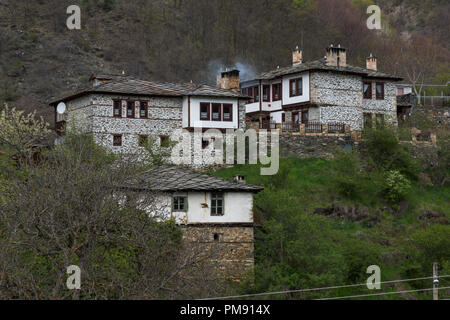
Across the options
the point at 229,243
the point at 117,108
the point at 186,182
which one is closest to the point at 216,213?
the point at 229,243

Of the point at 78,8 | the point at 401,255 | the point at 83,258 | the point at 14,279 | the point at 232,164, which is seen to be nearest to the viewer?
the point at 14,279

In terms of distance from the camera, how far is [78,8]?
84.5m

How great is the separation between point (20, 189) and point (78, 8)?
6184 cm

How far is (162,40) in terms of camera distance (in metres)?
83.9

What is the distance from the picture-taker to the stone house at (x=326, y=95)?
4919 centimetres

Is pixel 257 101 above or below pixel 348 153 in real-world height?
above

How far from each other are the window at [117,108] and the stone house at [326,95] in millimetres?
10161

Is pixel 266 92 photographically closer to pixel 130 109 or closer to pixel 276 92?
pixel 276 92

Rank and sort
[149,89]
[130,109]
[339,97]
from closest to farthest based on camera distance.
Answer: [130,109] → [149,89] → [339,97]

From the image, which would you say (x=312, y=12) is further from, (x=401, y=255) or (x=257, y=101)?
(x=401, y=255)

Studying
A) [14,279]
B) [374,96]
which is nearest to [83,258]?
[14,279]

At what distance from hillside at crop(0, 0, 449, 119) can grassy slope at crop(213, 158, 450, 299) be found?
2752 centimetres

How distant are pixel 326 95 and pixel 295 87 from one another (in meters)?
2.21

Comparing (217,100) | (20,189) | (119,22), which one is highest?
(119,22)
